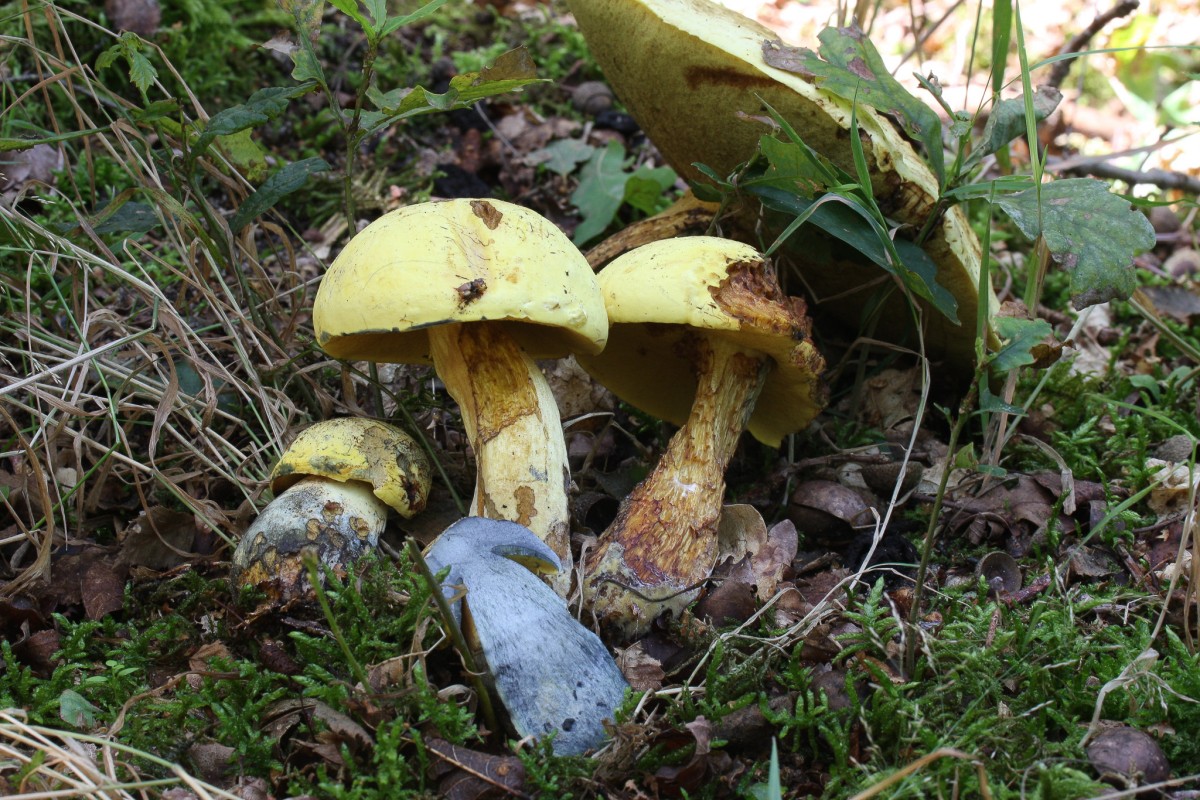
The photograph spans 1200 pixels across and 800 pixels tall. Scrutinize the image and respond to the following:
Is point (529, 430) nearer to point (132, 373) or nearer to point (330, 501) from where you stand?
point (330, 501)

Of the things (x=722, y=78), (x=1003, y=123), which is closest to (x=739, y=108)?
(x=722, y=78)

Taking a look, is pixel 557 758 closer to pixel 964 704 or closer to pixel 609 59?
pixel 964 704

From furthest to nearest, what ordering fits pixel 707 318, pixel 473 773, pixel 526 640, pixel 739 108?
pixel 739 108 < pixel 707 318 < pixel 526 640 < pixel 473 773

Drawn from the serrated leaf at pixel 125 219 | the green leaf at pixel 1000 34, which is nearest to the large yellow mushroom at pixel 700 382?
the green leaf at pixel 1000 34

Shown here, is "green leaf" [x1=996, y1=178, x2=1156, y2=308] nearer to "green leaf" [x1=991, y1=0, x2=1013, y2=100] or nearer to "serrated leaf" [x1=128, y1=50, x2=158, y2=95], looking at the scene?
"green leaf" [x1=991, y1=0, x2=1013, y2=100]

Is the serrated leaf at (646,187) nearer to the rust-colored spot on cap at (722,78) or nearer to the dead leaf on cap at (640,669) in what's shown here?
the rust-colored spot on cap at (722,78)
